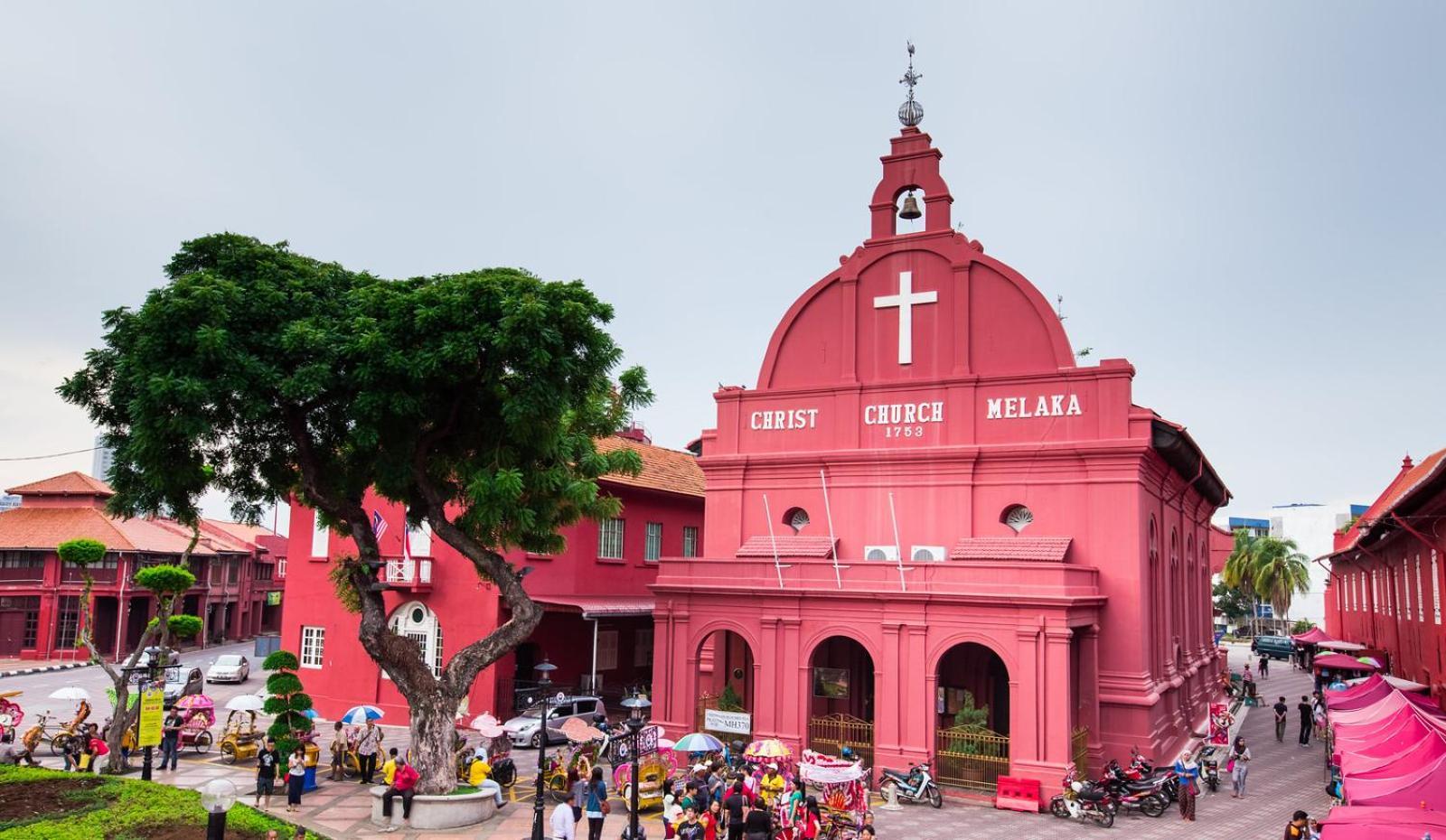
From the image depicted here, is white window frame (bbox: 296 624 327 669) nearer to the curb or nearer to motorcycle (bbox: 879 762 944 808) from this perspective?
the curb

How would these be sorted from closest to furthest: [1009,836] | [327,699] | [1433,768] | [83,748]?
[1433,768]
[1009,836]
[83,748]
[327,699]

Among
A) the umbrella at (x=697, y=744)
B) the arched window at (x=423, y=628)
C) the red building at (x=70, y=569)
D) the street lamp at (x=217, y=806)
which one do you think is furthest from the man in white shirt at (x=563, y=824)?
the red building at (x=70, y=569)

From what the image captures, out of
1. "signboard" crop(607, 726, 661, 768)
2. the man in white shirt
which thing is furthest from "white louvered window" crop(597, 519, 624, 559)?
the man in white shirt

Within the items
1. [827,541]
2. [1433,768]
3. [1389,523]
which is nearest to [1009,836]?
[1433,768]

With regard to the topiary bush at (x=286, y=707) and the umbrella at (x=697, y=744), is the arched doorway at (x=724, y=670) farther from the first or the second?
the topiary bush at (x=286, y=707)

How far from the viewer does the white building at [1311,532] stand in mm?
95688

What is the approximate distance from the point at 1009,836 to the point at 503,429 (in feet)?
39.7

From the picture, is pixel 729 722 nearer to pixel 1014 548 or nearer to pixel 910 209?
pixel 1014 548

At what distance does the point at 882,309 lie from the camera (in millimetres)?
27562

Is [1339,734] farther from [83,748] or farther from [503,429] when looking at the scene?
[83,748]

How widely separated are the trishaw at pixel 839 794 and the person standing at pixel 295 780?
370 inches

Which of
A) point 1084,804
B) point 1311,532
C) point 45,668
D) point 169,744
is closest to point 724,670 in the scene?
point 1084,804

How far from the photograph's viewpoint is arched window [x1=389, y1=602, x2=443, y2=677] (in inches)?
1217

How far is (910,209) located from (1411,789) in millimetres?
17605
